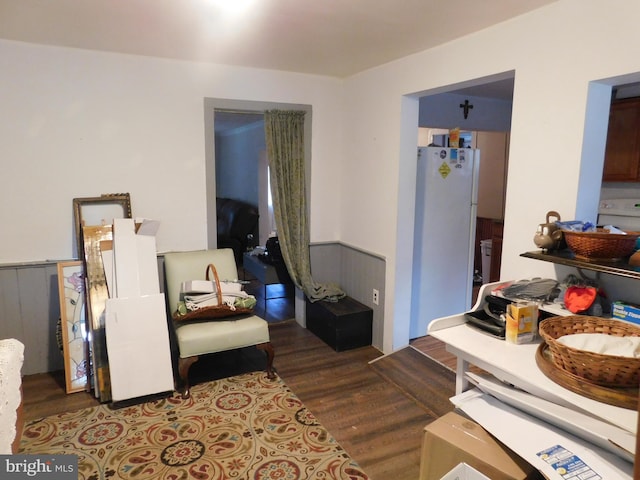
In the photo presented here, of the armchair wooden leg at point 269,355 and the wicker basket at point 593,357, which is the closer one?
the wicker basket at point 593,357

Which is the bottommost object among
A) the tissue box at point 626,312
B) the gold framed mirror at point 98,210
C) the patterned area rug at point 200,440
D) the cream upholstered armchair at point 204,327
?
the patterned area rug at point 200,440

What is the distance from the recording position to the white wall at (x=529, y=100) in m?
1.91

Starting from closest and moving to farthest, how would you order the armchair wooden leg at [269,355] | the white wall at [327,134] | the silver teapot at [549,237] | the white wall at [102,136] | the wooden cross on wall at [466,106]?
the silver teapot at [549,237], the white wall at [327,134], the white wall at [102,136], the armchair wooden leg at [269,355], the wooden cross on wall at [466,106]

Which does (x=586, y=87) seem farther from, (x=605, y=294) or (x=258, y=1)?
(x=258, y=1)

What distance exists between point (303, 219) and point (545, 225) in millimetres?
2225

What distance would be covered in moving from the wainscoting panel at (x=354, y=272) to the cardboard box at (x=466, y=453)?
1.77m

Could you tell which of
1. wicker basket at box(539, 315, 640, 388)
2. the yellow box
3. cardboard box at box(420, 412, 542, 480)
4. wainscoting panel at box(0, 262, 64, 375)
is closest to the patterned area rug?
cardboard box at box(420, 412, 542, 480)

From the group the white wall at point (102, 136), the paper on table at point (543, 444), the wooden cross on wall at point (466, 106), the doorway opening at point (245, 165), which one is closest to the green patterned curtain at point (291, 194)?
the doorway opening at point (245, 165)

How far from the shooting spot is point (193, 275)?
330 centimetres

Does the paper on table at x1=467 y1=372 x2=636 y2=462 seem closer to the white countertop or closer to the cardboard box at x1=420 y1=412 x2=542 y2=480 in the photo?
the white countertop

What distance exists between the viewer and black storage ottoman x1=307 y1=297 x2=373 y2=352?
141 inches

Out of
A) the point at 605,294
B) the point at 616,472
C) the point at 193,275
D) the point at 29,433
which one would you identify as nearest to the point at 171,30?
the point at 193,275

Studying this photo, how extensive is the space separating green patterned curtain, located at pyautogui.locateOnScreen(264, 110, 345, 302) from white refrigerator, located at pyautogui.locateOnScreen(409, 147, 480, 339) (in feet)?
2.51

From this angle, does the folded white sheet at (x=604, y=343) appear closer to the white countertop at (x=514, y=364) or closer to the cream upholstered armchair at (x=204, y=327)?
the white countertop at (x=514, y=364)
